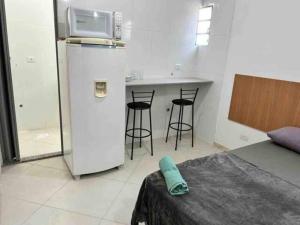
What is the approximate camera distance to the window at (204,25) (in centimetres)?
352

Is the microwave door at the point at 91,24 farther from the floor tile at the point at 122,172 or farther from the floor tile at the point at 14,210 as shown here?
the floor tile at the point at 14,210

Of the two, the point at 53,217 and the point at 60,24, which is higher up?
the point at 60,24

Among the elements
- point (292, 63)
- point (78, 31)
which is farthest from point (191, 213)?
point (292, 63)

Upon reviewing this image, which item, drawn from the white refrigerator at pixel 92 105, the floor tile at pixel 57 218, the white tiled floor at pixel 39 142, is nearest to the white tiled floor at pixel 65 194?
the floor tile at pixel 57 218

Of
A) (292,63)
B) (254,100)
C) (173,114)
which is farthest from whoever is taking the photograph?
(173,114)

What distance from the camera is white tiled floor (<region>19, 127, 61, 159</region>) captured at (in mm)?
3104

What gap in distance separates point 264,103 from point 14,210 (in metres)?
2.93

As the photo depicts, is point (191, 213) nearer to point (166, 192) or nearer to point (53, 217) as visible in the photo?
point (166, 192)

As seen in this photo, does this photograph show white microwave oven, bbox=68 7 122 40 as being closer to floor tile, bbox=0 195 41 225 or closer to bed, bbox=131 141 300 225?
bed, bbox=131 141 300 225

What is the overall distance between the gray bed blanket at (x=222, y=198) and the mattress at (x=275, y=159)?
0.29ft

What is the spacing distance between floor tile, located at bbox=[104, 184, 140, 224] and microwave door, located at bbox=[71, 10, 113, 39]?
1.63 meters

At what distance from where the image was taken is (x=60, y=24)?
2.62 m

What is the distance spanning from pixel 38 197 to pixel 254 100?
2.73m

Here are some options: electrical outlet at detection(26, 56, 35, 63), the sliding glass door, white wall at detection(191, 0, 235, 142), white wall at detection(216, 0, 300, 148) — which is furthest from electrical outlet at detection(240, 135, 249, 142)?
electrical outlet at detection(26, 56, 35, 63)
